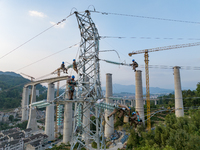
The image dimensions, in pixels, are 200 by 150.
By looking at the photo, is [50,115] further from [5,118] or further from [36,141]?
[5,118]

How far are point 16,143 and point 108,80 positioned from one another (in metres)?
31.5

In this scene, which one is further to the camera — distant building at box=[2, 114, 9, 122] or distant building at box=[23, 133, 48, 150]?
distant building at box=[2, 114, 9, 122]

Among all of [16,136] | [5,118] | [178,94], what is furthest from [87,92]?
[5,118]

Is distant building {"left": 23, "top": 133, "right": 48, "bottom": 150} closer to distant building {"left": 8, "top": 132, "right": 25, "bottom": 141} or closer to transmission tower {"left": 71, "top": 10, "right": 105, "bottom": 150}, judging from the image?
distant building {"left": 8, "top": 132, "right": 25, "bottom": 141}

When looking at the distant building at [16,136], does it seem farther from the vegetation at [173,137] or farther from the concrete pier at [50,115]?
the vegetation at [173,137]

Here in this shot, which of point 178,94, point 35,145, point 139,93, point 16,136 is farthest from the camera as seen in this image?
point 16,136

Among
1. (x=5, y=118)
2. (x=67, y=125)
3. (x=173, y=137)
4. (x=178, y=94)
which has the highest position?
(x=178, y=94)

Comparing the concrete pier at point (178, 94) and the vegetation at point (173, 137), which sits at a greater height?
the concrete pier at point (178, 94)

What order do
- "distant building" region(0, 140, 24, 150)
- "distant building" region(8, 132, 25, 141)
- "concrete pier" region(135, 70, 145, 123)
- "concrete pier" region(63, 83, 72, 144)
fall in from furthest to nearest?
"distant building" region(8, 132, 25, 141) → "concrete pier" region(63, 83, 72, 144) → "concrete pier" region(135, 70, 145, 123) → "distant building" region(0, 140, 24, 150)

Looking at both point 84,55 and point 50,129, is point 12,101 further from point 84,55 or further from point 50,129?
point 84,55

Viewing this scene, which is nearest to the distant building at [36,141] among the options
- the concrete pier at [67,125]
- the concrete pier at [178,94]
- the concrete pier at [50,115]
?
the concrete pier at [50,115]

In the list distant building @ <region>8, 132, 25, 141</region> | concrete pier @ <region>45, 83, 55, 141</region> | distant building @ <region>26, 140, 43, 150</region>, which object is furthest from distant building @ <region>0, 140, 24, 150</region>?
concrete pier @ <region>45, 83, 55, 141</region>

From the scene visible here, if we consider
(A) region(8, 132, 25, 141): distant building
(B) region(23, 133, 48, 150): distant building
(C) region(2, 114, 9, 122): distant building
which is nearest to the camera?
(B) region(23, 133, 48, 150): distant building

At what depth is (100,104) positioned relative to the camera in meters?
8.95
